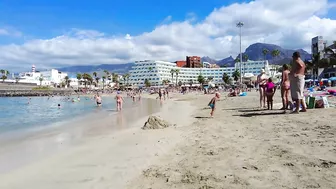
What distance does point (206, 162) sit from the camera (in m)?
5.10

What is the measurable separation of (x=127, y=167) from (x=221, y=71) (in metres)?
162

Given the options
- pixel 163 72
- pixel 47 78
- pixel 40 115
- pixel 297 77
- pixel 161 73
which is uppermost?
pixel 163 72

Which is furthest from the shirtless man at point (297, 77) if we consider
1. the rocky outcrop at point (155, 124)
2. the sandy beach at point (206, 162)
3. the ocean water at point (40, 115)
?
the ocean water at point (40, 115)

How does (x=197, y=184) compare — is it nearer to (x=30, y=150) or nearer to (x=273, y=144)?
(x=273, y=144)

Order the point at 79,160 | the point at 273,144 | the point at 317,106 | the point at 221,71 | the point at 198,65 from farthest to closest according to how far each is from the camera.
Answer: the point at 198,65 < the point at 221,71 < the point at 317,106 < the point at 79,160 < the point at 273,144

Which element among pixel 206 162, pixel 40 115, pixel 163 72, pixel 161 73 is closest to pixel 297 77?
pixel 206 162

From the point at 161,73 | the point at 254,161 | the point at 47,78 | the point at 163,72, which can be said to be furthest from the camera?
the point at 47,78

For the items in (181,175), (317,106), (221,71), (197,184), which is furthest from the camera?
(221,71)

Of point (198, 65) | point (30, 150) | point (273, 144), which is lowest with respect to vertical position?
point (30, 150)

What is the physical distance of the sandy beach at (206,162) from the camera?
4.04 metres

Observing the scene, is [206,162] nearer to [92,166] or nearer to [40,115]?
[92,166]

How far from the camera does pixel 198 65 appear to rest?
7372 inches

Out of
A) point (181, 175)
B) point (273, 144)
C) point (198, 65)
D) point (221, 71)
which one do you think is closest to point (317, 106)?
point (273, 144)

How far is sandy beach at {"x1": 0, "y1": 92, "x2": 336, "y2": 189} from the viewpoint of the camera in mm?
4043
